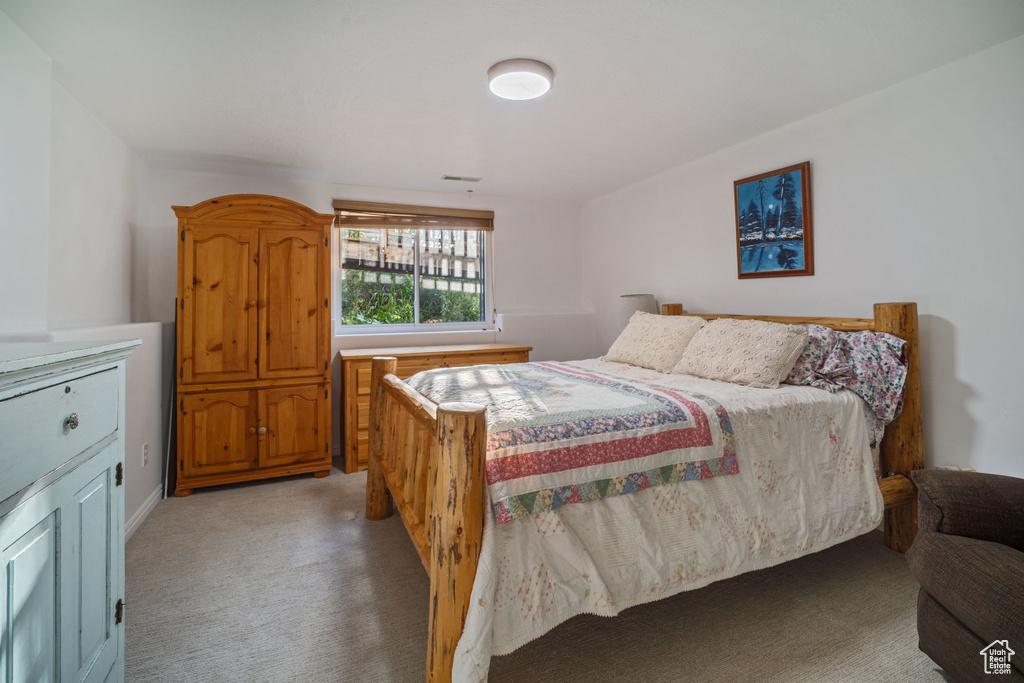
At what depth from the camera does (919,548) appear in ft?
4.93

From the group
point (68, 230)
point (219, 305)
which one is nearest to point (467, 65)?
point (68, 230)

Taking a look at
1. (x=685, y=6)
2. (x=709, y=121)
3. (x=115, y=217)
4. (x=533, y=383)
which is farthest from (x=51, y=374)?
(x=709, y=121)

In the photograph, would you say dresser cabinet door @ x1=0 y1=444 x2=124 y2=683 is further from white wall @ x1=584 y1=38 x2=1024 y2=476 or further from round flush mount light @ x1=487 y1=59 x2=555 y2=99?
white wall @ x1=584 y1=38 x2=1024 y2=476

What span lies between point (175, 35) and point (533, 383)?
2.07 metres

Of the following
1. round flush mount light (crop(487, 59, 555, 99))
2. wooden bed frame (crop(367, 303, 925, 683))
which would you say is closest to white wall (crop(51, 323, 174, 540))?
wooden bed frame (crop(367, 303, 925, 683))

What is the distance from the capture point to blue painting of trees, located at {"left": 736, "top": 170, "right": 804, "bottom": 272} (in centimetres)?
287

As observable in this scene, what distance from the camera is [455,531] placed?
133cm

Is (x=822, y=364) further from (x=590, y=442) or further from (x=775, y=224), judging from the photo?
(x=590, y=442)

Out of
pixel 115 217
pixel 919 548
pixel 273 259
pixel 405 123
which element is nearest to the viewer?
pixel 919 548

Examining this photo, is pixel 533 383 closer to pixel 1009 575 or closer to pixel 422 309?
pixel 1009 575

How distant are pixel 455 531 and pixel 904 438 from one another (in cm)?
226

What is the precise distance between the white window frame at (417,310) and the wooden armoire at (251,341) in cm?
65

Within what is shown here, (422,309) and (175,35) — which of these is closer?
(175,35)

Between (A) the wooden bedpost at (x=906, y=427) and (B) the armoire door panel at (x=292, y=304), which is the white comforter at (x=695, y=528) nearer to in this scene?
(A) the wooden bedpost at (x=906, y=427)
